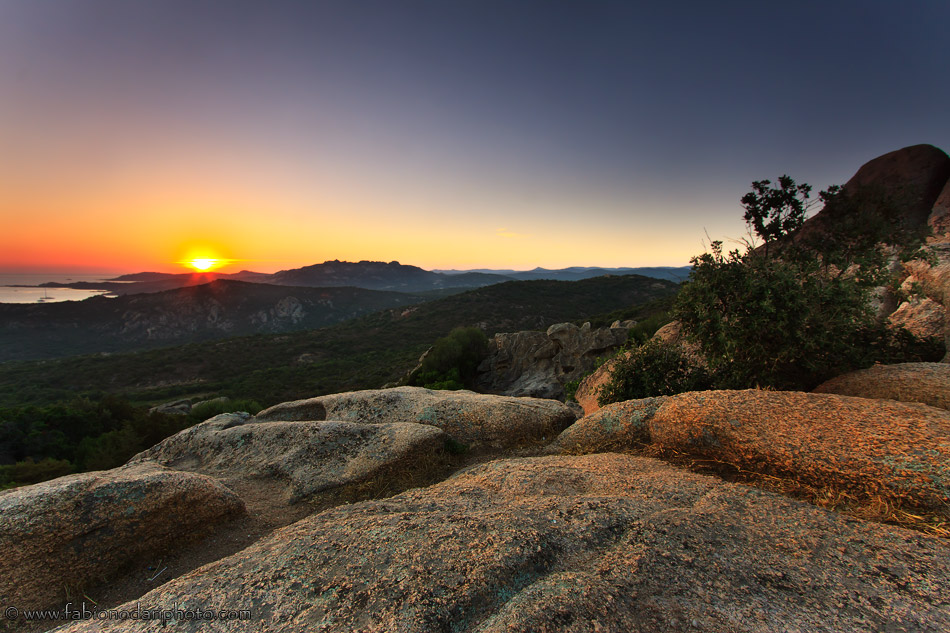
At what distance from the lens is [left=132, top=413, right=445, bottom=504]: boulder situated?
714 centimetres

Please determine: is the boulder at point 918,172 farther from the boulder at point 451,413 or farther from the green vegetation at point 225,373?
the boulder at point 451,413

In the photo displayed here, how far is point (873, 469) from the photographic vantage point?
3.98 meters

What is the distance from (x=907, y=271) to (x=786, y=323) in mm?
13364

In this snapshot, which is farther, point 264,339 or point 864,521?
point 264,339

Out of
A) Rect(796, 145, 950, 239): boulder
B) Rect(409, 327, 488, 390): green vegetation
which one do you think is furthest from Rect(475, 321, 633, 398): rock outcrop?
Rect(796, 145, 950, 239): boulder

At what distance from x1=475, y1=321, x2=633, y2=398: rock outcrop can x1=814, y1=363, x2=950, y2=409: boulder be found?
52.5ft

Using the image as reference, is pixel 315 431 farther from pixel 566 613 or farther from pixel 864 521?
pixel 864 521

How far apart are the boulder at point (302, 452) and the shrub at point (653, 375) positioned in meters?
5.66

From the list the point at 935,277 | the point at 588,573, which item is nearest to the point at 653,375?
the point at 588,573

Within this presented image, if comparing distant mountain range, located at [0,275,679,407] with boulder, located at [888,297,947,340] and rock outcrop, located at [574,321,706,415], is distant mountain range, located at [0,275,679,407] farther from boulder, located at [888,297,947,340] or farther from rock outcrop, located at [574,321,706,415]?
boulder, located at [888,297,947,340]

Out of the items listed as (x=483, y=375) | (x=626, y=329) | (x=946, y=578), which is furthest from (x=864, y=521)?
(x=483, y=375)

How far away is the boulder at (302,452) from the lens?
7.14 m

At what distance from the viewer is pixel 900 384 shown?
256 inches

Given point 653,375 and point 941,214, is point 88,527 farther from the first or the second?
point 941,214
